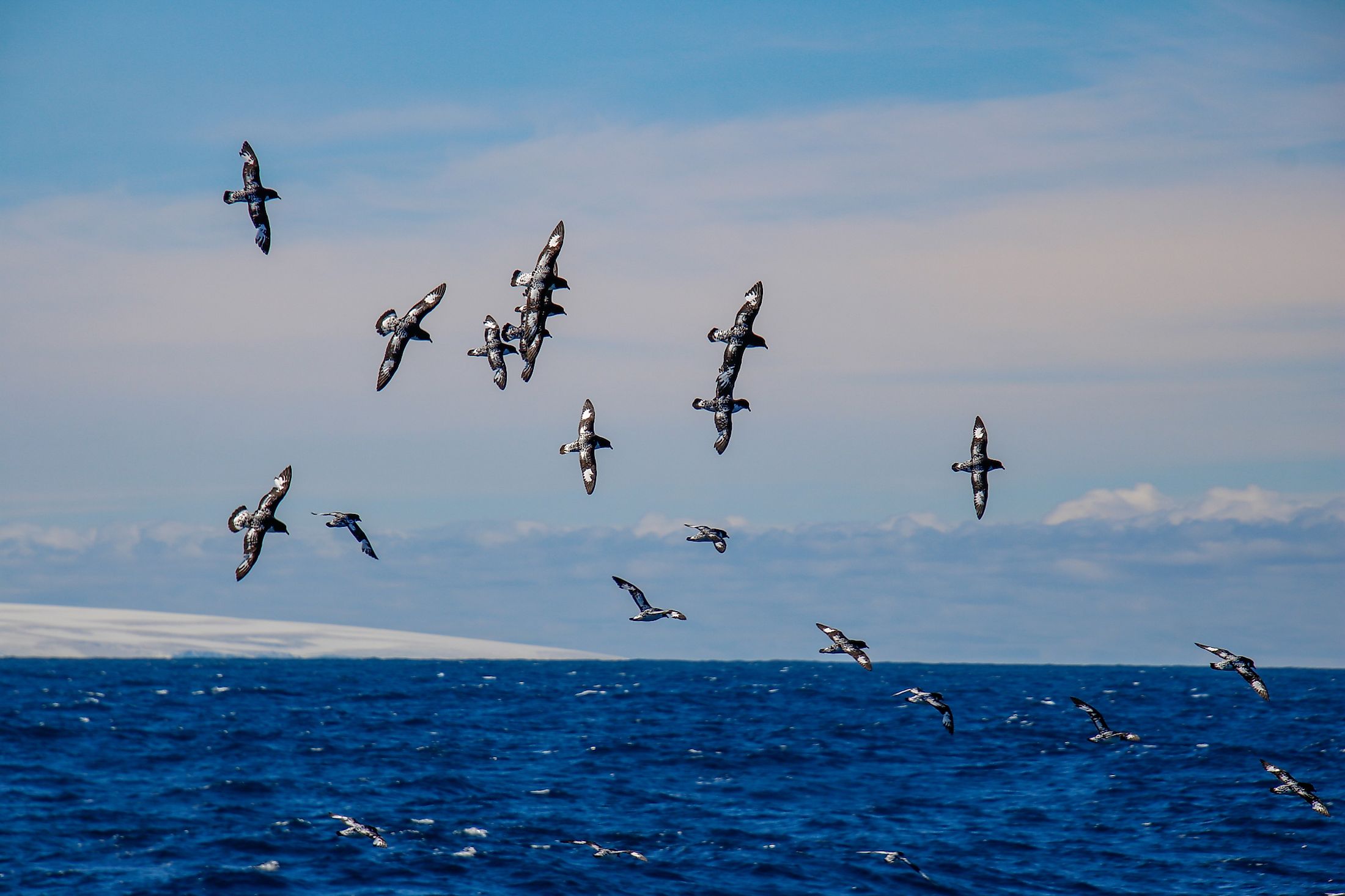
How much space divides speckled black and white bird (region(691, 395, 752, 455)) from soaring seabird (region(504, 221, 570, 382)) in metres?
3.68

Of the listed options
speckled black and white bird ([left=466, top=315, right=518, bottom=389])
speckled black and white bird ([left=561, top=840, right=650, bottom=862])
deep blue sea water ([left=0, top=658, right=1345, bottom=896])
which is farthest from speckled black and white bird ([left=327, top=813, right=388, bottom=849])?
speckled black and white bird ([left=466, top=315, right=518, bottom=389])

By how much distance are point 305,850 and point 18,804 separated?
1394 centimetres

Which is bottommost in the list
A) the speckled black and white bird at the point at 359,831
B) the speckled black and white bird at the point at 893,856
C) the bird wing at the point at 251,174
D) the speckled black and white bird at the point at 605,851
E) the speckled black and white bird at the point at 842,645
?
the speckled black and white bird at the point at 359,831

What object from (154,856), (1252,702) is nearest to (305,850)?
(154,856)

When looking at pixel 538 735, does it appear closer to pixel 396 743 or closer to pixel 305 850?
pixel 396 743

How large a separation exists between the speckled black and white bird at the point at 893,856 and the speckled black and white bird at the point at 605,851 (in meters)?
8.07

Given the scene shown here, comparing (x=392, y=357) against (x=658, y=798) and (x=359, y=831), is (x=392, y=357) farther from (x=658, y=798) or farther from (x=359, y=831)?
(x=658, y=798)

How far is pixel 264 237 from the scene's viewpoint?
27984mm

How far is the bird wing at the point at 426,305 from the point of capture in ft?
93.2

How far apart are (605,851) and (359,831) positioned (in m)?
9.09

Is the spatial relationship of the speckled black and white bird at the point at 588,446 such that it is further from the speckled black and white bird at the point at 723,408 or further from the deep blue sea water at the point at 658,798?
the deep blue sea water at the point at 658,798

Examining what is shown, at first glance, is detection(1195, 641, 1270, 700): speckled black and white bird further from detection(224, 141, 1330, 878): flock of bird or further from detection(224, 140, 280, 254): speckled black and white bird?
detection(224, 140, 280, 254): speckled black and white bird

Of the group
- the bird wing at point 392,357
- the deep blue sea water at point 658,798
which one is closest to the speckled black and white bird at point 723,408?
the bird wing at point 392,357

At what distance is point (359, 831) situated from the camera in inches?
1909
